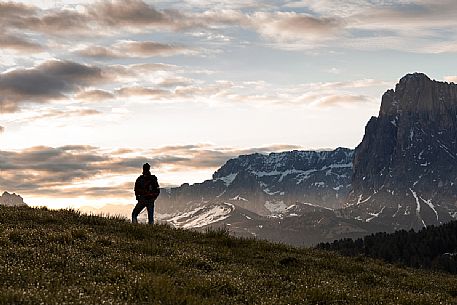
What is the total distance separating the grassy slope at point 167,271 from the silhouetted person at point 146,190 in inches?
300

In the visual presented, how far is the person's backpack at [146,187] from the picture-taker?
3059 centimetres

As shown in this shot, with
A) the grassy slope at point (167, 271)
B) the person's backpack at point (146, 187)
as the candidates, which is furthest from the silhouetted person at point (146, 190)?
the grassy slope at point (167, 271)

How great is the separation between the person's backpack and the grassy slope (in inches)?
302

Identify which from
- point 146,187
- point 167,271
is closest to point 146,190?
point 146,187

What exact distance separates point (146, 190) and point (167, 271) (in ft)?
55.5

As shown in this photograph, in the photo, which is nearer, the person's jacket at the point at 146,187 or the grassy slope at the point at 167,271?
the grassy slope at the point at 167,271

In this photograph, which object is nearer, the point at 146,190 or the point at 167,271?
the point at 167,271

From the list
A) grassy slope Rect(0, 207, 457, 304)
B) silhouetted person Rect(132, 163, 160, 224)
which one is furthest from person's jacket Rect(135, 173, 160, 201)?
grassy slope Rect(0, 207, 457, 304)

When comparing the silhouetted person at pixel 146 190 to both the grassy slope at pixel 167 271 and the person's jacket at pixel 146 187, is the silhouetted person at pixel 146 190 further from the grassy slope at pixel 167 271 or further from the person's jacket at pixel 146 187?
the grassy slope at pixel 167 271

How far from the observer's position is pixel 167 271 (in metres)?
14.1

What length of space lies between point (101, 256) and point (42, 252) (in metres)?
1.71

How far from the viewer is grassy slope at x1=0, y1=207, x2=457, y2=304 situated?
11094mm

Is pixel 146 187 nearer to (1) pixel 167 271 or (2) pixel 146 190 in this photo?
(2) pixel 146 190

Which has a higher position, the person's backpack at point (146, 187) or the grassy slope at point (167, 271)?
the person's backpack at point (146, 187)
